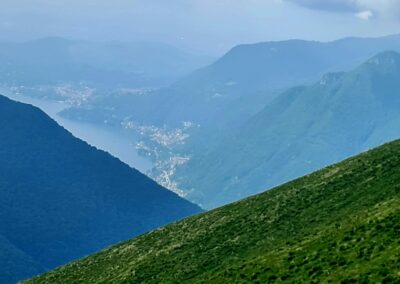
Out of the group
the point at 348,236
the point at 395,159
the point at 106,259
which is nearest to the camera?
the point at 348,236

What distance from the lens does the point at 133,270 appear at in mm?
56656

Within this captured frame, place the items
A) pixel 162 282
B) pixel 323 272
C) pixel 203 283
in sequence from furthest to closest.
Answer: pixel 162 282, pixel 203 283, pixel 323 272

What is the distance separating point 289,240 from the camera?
1875 inches

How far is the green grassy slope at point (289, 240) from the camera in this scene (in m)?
36.7

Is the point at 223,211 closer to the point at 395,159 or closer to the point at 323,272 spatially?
the point at 395,159

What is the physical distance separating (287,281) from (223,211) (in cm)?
3363

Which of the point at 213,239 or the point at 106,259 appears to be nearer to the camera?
the point at 213,239

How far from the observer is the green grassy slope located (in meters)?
36.7

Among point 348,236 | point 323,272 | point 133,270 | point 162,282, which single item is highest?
point 133,270

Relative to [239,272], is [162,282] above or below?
above

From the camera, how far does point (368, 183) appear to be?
57.3 m

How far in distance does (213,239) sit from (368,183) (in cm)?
1519

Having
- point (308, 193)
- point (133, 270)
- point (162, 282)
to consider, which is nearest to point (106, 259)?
point (133, 270)

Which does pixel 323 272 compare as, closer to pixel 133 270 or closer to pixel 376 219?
pixel 376 219
